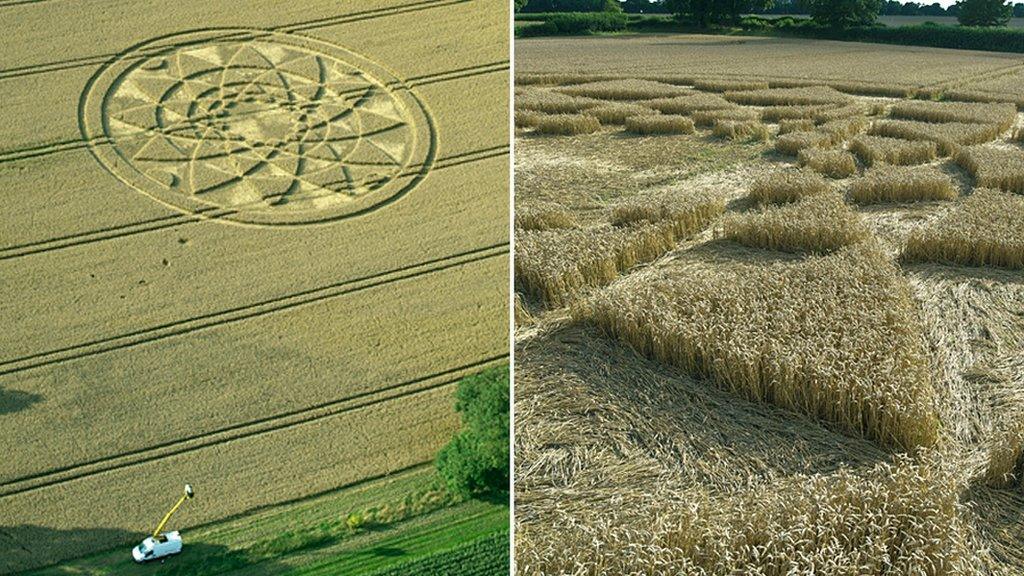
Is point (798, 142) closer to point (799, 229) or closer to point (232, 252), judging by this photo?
point (799, 229)

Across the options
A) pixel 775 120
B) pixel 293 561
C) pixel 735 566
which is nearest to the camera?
pixel 735 566

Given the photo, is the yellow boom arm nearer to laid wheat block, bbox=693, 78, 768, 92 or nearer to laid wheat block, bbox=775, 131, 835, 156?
laid wheat block, bbox=775, 131, 835, 156

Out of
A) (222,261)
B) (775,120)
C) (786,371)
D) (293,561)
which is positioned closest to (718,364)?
(786,371)

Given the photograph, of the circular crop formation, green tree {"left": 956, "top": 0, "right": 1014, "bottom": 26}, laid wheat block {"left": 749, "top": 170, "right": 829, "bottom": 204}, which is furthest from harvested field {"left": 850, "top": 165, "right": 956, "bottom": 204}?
the circular crop formation

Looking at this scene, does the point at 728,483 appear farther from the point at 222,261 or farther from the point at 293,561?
the point at 222,261

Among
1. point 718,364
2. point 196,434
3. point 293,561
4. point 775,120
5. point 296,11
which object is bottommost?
point 293,561
